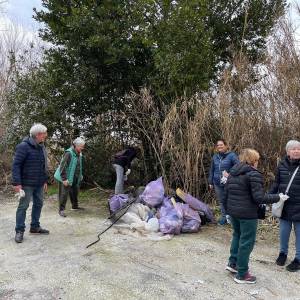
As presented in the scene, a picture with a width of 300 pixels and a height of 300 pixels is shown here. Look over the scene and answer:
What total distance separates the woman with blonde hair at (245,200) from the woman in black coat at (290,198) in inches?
19.0

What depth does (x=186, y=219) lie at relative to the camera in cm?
692

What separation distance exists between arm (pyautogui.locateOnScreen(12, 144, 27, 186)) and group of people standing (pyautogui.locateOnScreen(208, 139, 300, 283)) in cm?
298

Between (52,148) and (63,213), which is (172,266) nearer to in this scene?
(63,213)

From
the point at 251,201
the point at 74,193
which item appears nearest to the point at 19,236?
the point at 74,193

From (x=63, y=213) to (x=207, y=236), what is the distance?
2.88 m

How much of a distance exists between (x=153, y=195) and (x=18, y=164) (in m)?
2.47

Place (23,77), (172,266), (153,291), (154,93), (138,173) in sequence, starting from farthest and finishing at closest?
(23,77), (138,173), (154,93), (172,266), (153,291)

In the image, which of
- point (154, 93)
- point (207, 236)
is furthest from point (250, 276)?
point (154, 93)

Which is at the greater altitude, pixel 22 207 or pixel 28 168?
pixel 28 168

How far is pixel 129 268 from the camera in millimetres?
5223

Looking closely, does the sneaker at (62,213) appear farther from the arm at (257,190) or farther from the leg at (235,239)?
the arm at (257,190)

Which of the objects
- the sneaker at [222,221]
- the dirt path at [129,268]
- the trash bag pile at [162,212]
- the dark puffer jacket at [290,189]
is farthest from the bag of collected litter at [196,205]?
the dark puffer jacket at [290,189]

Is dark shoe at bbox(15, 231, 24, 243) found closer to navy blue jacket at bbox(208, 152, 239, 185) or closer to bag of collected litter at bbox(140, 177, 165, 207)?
bag of collected litter at bbox(140, 177, 165, 207)

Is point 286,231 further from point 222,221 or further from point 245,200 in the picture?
point 222,221
